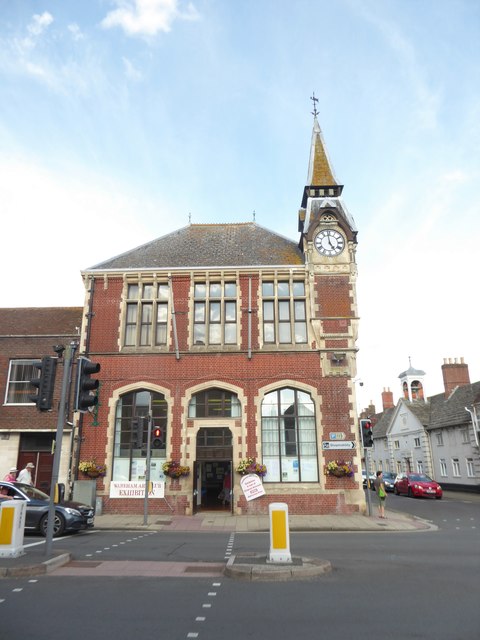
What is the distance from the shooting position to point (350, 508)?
20.1 meters

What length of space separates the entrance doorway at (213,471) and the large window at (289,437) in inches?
69.1

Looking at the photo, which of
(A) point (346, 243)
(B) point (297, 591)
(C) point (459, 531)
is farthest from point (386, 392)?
(B) point (297, 591)

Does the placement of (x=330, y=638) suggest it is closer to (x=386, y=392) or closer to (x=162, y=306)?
(x=162, y=306)

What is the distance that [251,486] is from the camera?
774 inches

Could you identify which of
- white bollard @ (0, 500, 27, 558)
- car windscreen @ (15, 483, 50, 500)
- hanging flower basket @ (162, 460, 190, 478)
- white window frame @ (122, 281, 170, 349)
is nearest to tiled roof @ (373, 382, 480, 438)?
hanging flower basket @ (162, 460, 190, 478)

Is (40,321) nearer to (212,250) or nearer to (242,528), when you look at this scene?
(212,250)

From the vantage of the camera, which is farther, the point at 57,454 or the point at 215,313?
the point at 215,313

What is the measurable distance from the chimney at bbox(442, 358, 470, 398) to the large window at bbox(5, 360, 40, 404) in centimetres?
3682

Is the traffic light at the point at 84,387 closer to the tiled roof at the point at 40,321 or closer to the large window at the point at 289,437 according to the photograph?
the large window at the point at 289,437

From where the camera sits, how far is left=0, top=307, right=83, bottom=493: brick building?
73.8 feet

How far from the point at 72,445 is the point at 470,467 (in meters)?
30.6

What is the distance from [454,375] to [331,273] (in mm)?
28610

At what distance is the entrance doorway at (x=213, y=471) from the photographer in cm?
A: 2100

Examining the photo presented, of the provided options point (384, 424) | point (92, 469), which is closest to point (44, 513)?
point (92, 469)
